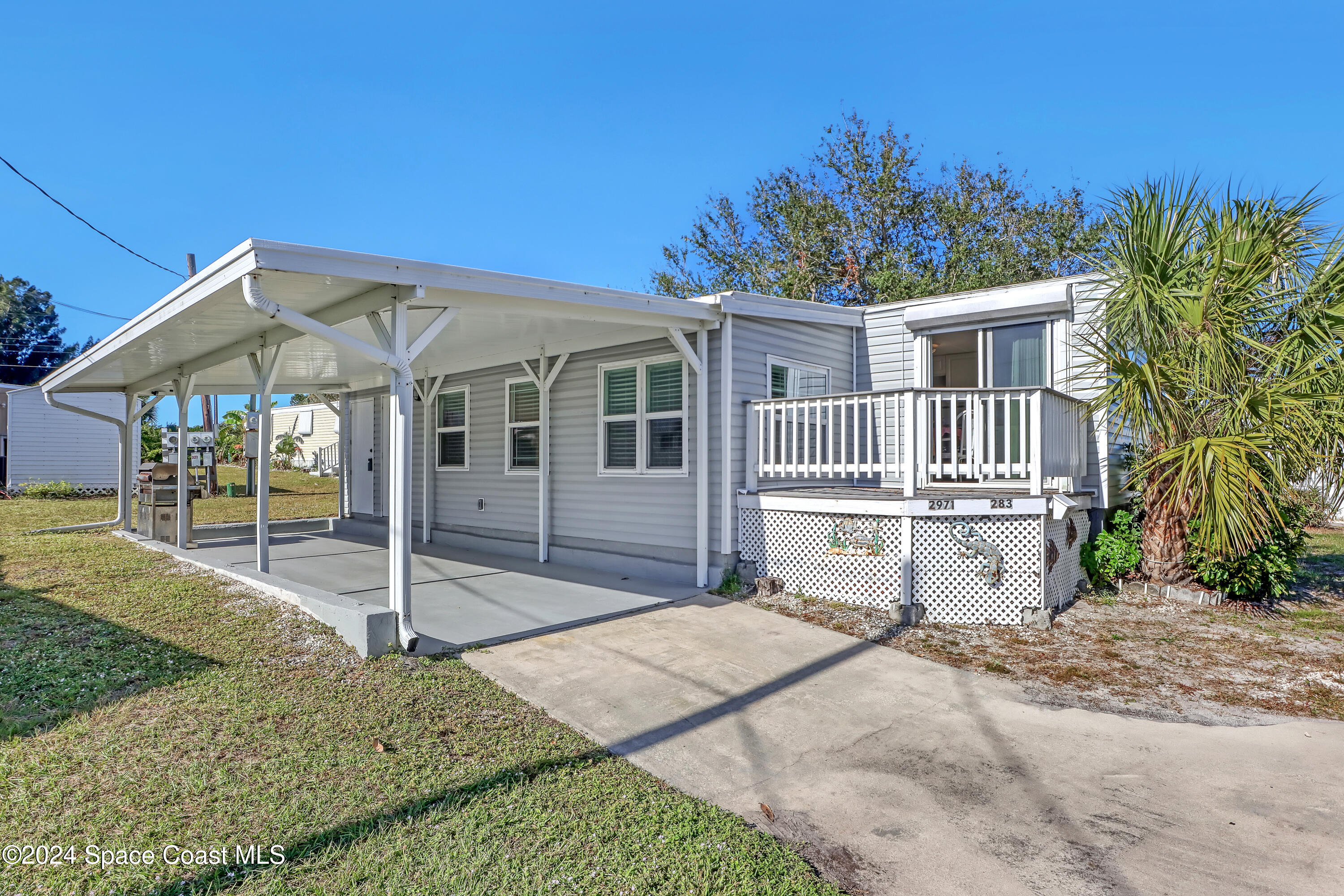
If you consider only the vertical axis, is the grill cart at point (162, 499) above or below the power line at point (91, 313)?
below

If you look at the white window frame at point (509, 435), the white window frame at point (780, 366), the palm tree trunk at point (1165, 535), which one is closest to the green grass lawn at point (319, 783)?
the white window frame at point (780, 366)

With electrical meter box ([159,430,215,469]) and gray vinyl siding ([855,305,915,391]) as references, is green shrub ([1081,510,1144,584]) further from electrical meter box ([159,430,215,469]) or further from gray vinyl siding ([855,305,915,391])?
electrical meter box ([159,430,215,469])

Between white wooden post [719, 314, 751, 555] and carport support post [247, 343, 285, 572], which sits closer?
carport support post [247, 343, 285, 572]

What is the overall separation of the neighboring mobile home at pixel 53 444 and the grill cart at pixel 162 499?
33.5 ft

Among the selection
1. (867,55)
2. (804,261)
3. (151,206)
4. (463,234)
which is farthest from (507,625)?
(151,206)

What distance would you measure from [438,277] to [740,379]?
11.2 ft

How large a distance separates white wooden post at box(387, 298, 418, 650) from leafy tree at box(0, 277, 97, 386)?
38.1 meters

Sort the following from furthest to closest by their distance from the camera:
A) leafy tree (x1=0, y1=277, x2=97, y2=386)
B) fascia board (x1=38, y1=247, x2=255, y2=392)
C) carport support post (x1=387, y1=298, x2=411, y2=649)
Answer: leafy tree (x1=0, y1=277, x2=97, y2=386), carport support post (x1=387, y1=298, x2=411, y2=649), fascia board (x1=38, y1=247, x2=255, y2=392)

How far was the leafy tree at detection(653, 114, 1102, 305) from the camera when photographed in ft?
62.3

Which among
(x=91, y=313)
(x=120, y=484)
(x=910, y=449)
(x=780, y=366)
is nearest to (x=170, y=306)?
(x=780, y=366)

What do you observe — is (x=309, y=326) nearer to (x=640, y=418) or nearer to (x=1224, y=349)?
(x=640, y=418)

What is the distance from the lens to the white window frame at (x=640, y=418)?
7492mm

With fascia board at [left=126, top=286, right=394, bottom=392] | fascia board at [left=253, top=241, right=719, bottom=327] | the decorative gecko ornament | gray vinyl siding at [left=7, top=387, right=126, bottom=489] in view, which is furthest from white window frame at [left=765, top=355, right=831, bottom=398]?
gray vinyl siding at [left=7, top=387, right=126, bottom=489]

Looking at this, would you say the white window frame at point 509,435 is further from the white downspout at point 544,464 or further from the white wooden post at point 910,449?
the white wooden post at point 910,449
